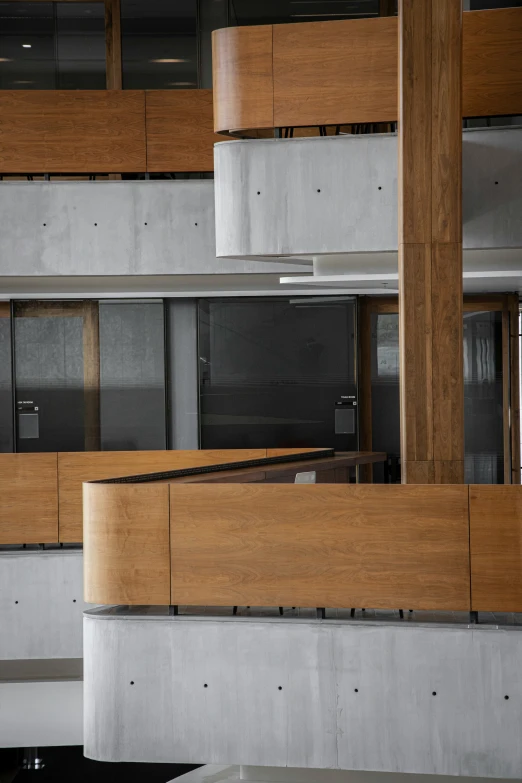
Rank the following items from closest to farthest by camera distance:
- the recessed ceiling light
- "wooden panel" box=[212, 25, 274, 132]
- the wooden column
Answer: the wooden column < "wooden panel" box=[212, 25, 274, 132] < the recessed ceiling light

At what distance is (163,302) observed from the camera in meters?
11.6

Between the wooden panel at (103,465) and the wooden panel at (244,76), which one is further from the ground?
the wooden panel at (244,76)

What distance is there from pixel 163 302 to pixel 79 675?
4.17 m

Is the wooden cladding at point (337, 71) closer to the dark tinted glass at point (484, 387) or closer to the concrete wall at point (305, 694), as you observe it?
the dark tinted glass at point (484, 387)

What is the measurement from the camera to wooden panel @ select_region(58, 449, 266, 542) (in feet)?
32.2

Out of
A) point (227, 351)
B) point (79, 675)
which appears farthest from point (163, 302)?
point (79, 675)

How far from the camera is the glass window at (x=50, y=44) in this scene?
11664 millimetres

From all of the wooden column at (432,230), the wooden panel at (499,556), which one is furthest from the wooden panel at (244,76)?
the wooden panel at (499,556)

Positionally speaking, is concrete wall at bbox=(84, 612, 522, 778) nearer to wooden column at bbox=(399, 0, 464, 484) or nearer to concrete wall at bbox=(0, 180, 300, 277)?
wooden column at bbox=(399, 0, 464, 484)

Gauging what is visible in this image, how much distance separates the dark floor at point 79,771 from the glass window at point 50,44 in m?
7.88

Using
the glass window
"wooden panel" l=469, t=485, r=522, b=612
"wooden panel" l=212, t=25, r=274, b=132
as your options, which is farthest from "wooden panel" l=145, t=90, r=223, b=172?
"wooden panel" l=469, t=485, r=522, b=612

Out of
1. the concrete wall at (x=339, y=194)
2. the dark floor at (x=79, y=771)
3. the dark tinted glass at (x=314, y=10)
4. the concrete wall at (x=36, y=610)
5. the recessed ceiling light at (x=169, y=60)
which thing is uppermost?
the dark tinted glass at (x=314, y=10)

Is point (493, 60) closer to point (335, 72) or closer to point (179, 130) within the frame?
point (335, 72)

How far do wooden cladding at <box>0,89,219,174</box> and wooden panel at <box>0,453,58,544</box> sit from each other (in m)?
3.11
